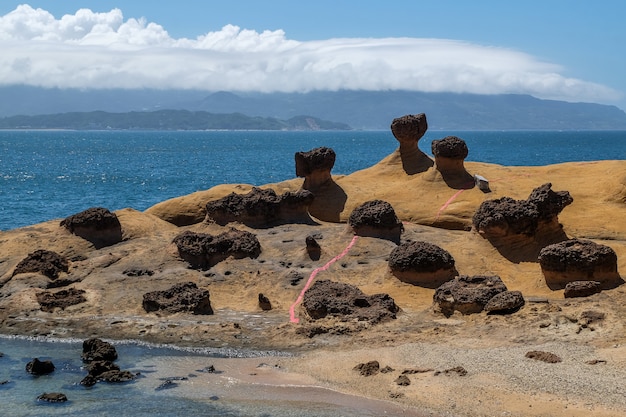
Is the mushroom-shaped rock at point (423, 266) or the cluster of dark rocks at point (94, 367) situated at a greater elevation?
the mushroom-shaped rock at point (423, 266)

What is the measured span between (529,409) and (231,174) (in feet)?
292

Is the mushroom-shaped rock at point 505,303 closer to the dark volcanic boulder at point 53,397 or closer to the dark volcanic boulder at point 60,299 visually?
the dark volcanic boulder at point 53,397

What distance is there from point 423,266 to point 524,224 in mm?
4327

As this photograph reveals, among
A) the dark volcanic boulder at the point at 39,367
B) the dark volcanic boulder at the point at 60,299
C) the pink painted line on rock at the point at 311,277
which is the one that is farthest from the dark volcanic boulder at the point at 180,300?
the dark volcanic boulder at the point at 39,367

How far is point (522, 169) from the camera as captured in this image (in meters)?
39.0

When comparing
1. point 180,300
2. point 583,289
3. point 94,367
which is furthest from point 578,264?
point 94,367

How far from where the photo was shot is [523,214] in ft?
97.9

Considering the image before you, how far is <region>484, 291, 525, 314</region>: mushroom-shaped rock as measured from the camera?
79.9 feet

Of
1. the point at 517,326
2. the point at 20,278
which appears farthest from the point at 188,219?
the point at 517,326

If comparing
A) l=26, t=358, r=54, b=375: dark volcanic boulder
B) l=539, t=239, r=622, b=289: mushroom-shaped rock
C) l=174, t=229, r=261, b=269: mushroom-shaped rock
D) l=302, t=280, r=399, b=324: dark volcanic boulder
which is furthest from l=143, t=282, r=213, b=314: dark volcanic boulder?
l=539, t=239, r=622, b=289: mushroom-shaped rock

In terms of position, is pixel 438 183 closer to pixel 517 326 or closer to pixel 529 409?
pixel 517 326

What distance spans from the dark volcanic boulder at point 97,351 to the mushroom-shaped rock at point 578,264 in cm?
1302

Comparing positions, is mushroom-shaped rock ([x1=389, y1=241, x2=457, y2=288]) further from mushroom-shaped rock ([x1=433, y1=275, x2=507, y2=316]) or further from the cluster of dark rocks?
the cluster of dark rocks

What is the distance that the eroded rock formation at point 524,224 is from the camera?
29875mm
